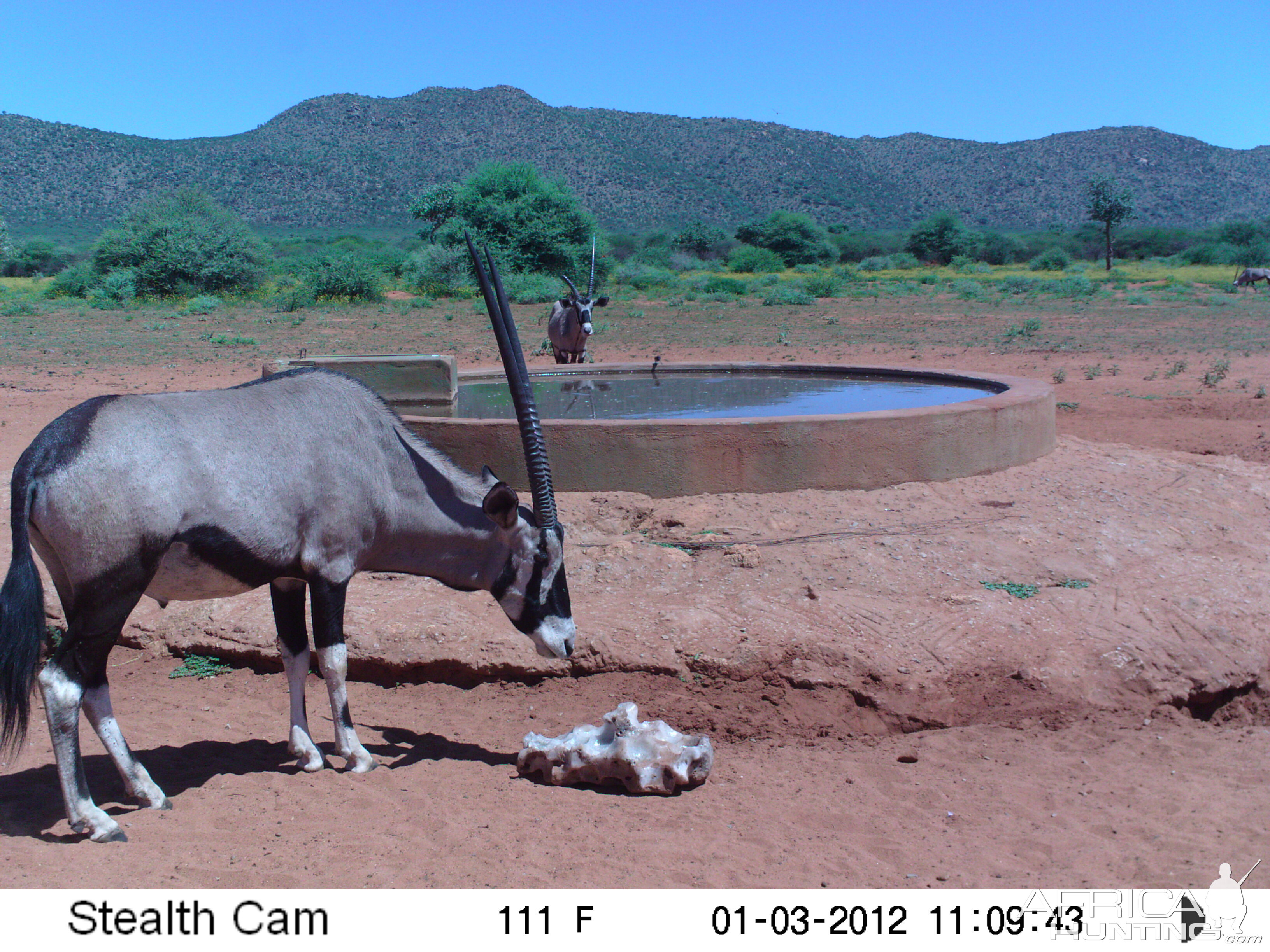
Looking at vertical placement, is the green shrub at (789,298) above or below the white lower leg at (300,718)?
above

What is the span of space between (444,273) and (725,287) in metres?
8.85

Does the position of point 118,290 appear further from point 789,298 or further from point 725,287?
point 789,298

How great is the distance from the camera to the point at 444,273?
33.6m

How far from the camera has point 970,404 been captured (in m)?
6.93

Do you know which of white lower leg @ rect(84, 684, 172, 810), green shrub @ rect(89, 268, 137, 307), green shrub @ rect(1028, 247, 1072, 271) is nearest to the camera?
white lower leg @ rect(84, 684, 172, 810)

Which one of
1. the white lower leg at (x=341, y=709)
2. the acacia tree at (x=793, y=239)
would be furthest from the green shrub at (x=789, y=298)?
the white lower leg at (x=341, y=709)

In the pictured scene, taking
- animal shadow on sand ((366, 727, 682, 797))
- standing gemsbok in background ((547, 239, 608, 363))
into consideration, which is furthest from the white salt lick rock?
standing gemsbok in background ((547, 239, 608, 363))

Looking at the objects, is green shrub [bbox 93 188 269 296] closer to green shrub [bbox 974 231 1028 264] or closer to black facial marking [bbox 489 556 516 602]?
black facial marking [bbox 489 556 516 602]

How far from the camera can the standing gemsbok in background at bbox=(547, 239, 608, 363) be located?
12.9m

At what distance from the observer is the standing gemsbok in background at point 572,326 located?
12.9 meters

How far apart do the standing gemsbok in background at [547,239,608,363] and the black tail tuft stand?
9.75 meters

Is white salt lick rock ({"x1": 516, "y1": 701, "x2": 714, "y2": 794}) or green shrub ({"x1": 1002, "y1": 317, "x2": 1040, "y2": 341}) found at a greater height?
green shrub ({"x1": 1002, "y1": 317, "x2": 1040, "y2": 341})

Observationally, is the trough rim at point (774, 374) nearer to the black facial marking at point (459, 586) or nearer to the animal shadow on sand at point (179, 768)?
the black facial marking at point (459, 586)

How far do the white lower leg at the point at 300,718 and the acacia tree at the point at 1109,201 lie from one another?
46310 mm
